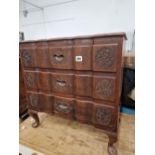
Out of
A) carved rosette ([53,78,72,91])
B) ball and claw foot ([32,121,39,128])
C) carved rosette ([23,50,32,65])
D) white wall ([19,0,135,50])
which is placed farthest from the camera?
white wall ([19,0,135,50])

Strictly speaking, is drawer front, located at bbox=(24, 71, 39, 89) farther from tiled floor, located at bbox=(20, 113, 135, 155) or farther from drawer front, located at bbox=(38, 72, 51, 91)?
tiled floor, located at bbox=(20, 113, 135, 155)

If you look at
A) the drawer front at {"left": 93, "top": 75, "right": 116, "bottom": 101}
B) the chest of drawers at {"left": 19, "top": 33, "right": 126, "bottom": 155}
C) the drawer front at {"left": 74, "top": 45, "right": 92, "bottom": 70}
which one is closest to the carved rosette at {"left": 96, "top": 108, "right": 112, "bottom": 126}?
the chest of drawers at {"left": 19, "top": 33, "right": 126, "bottom": 155}

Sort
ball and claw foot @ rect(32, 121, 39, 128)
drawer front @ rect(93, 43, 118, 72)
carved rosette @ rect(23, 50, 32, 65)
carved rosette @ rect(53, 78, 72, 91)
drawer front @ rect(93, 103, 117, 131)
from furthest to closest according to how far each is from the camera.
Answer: ball and claw foot @ rect(32, 121, 39, 128) < carved rosette @ rect(23, 50, 32, 65) < carved rosette @ rect(53, 78, 72, 91) < drawer front @ rect(93, 103, 117, 131) < drawer front @ rect(93, 43, 118, 72)

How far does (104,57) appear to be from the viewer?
0.88m

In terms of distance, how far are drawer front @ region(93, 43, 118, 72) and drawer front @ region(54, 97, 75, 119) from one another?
41cm

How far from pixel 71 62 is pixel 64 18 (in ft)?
7.51

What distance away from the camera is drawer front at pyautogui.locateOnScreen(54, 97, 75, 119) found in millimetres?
1129

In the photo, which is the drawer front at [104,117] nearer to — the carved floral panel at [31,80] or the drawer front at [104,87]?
the drawer front at [104,87]

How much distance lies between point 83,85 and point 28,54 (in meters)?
0.62

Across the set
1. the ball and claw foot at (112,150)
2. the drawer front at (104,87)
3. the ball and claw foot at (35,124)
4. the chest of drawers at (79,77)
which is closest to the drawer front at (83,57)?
the chest of drawers at (79,77)

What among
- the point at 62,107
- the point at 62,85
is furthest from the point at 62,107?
the point at 62,85
